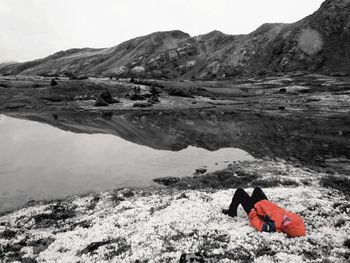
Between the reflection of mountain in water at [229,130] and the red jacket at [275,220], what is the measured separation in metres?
16.8

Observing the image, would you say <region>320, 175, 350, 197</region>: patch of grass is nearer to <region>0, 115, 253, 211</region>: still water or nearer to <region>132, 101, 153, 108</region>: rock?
<region>0, 115, 253, 211</region>: still water

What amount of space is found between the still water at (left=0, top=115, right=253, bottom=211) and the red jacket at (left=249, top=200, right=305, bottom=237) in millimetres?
10974

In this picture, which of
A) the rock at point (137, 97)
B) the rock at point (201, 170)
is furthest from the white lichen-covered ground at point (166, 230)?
the rock at point (137, 97)

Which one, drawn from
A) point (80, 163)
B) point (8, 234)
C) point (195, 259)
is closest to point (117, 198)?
point (8, 234)

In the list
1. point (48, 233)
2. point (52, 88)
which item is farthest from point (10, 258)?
point (52, 88)

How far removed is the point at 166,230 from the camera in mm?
14445

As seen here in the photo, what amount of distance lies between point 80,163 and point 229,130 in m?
21.4

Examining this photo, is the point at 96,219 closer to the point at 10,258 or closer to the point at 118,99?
the point at 10,258

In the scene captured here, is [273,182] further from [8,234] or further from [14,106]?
[14,106]

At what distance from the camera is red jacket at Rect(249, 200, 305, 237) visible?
13117 millimetres

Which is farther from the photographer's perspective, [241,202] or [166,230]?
[241,202]

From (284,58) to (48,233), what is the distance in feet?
540

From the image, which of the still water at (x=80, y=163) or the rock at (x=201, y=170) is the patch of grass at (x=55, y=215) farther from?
the rock at (x=201, y=170)

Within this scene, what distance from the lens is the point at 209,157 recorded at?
3041 cm
